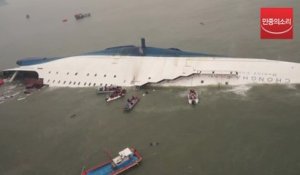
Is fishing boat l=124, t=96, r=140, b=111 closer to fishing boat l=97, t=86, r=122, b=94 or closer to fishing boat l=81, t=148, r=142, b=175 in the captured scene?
fishing boat l=97, t=86, r=122, b=94

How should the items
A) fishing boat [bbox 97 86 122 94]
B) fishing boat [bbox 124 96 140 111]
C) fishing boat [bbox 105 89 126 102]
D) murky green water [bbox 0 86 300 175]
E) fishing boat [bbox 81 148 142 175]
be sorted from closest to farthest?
murky green water [bbox 0 86 300 175] < fishing boat [bbox 81 148 142 175] < fishing boat [bbox 124 96 140 111] < fishing boat [bbox 105 89 126 102] < fishing boat [bbox 97 86 122 94]

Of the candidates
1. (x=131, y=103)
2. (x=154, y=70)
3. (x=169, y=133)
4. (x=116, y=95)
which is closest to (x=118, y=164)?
(x=169, y=133)

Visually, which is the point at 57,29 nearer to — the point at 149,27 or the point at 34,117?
the point at 149,27

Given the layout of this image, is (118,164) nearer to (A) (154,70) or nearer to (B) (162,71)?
(B) (162,71)

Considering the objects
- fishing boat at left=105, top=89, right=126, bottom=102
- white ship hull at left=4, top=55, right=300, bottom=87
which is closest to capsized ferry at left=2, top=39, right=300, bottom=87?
white ship hull at left=4, top=55, right=300, bottom=87

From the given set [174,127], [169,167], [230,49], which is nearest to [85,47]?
[230,49]
